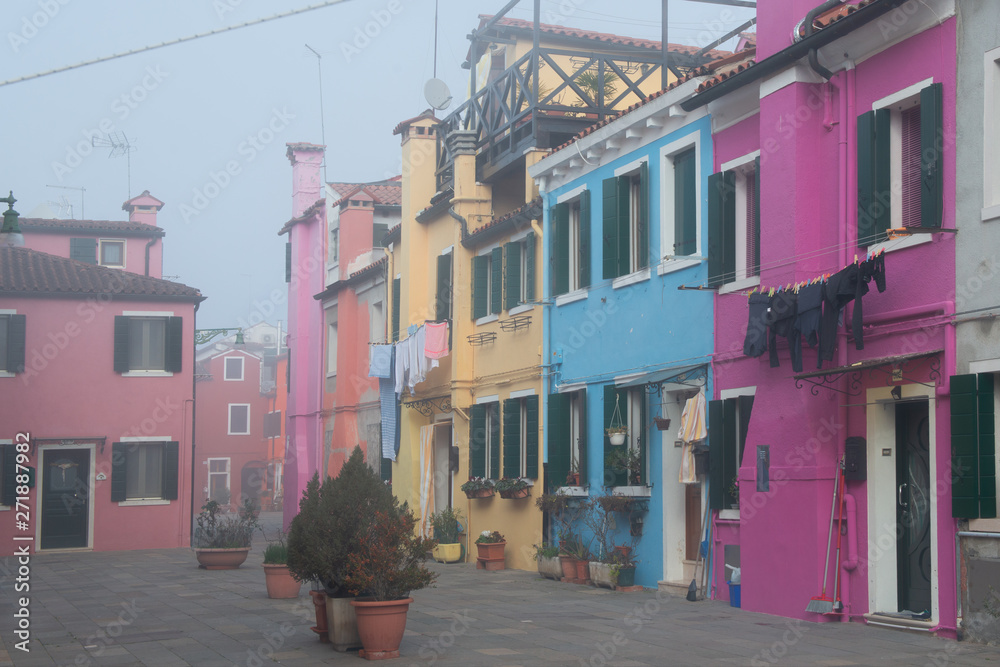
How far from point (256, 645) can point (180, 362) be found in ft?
63.2

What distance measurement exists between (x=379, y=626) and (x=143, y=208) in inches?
1250

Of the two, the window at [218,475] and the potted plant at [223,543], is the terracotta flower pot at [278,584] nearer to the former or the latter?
the potted plant at [223,543]

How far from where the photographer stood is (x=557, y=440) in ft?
59.0

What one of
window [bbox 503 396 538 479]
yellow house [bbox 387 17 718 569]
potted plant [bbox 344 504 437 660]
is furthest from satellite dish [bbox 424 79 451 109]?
potted plant [bbox 344 504 437 660]

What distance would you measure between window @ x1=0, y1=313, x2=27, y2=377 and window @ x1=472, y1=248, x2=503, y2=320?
39.0 ft

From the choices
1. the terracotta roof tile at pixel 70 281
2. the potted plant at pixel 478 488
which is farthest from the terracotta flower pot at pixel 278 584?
the terracotta roof tile at pixel 70 281

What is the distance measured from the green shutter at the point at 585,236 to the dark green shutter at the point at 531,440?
8.39 feet

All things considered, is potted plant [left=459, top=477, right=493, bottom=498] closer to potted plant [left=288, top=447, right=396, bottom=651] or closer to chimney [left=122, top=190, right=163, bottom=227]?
potted plant [left=288, top=447, right=396, bottom=651]

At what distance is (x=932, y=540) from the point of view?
10.5 metres

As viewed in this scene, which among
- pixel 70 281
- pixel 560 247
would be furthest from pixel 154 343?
pixel 560 247

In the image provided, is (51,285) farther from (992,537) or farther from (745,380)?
(992,537)

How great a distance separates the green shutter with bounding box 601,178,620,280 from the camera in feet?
54.1

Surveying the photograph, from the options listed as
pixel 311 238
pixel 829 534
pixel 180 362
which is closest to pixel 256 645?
pixel 829 534

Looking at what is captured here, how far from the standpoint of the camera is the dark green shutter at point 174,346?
1126 inches
